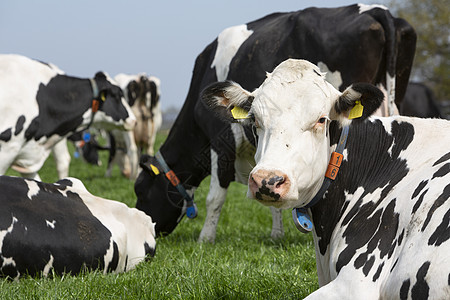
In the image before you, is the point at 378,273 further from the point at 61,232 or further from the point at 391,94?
the point at 391,94

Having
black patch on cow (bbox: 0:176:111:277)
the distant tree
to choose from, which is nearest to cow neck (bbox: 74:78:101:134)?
black patch on cow (bbox: 0:176:111:277)

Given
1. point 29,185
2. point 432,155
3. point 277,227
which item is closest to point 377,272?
point 432,155

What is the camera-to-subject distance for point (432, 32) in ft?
125

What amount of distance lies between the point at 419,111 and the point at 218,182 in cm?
1278

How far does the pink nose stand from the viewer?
10.4 ft

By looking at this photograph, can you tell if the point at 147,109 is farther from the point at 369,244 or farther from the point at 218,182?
the point at 369,244

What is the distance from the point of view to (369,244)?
3242 mm

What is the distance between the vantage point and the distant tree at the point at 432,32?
3788 cm

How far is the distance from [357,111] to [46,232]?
8.84ft

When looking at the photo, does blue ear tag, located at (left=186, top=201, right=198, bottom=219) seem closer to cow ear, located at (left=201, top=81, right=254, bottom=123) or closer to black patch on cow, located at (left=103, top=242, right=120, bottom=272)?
black patch on cow, located at (left=103, top=242, right=120, bottom=272)

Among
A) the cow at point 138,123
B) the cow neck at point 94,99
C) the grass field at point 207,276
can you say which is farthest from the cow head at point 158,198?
the cow at point 138,123

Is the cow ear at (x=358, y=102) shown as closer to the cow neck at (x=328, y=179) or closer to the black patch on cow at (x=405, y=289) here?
the cow neck at (x=328, y=179)

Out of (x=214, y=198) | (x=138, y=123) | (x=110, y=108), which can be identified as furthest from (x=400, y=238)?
(x=138, y=123)

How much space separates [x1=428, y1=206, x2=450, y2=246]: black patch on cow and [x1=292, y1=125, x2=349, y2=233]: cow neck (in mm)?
A: 848
